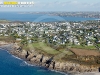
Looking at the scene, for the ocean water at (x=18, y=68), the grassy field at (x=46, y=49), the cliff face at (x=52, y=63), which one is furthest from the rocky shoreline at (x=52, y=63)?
the grassy field at (x=46, y=49)

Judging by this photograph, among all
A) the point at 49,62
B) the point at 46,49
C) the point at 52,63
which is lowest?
the point at 49,62

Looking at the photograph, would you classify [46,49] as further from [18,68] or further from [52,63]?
[18,68]

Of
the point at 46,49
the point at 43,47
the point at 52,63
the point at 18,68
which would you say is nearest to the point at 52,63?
the point at 52,63

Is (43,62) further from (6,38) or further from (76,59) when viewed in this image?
(6,38)

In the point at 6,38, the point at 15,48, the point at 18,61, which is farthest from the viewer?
the point at 6,38

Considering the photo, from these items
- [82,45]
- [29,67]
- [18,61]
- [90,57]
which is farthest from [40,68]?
[82,45]

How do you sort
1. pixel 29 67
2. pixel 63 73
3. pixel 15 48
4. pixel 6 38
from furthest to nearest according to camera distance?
pixel 6 38
pixel 15 48
pixel 29 67
pixel 63 73

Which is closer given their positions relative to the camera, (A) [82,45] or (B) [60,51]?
(B) [60,51]

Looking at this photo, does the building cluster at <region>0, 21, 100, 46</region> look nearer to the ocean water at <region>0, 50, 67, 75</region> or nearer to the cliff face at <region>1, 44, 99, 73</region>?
the cliff face at <region>1, 44, 99, 73</region>
